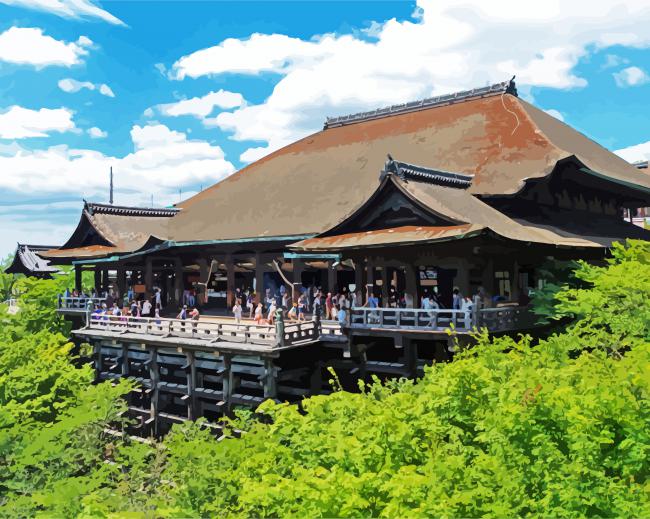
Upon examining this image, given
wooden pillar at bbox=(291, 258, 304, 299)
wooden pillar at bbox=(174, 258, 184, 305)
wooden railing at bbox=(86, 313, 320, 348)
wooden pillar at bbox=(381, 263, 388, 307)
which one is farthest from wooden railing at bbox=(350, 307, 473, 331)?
wooden pillar at bbox=(174, 258, 184, 305)

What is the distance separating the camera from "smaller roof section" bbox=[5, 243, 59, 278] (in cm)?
5175

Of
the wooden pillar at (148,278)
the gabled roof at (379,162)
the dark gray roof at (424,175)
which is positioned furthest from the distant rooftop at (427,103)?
the wooden pillar at (148,278)

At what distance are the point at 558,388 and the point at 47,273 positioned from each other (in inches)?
2054

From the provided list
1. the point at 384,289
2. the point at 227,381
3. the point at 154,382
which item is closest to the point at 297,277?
the point at 384,289

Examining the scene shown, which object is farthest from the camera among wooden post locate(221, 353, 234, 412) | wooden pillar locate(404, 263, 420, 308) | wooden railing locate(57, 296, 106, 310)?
wooden railing locate(57, 296, 106, 310)

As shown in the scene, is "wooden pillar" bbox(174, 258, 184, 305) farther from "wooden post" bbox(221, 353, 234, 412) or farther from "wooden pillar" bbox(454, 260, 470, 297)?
"wooden pillar" bbox(454, 260, 470, 297)

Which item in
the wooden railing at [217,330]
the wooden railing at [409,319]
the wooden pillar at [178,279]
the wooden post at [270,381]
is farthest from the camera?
the wooden pillar at [178,279]

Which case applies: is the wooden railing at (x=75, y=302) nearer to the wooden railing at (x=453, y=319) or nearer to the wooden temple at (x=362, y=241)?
the wooden temple at (x=362, y=241)

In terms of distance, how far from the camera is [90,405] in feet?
63.4

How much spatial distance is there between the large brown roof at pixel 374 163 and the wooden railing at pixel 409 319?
571 cm

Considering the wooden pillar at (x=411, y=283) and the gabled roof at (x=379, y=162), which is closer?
the wooden pillar at (x=411, y=283)

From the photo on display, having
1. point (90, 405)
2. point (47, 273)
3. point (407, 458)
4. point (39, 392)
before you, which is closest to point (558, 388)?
point (407, 458)

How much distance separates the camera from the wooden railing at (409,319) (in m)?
17.6

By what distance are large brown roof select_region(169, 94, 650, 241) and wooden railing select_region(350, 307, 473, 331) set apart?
5.71 meters
